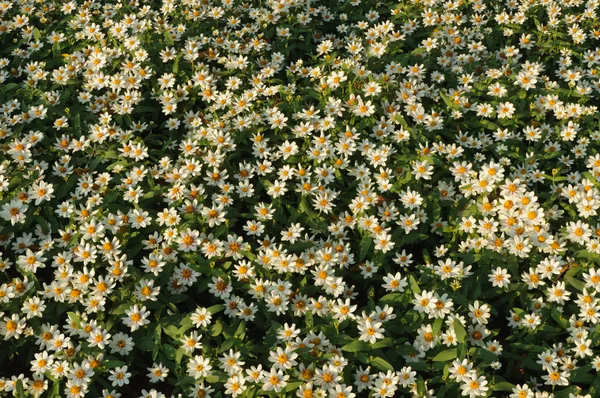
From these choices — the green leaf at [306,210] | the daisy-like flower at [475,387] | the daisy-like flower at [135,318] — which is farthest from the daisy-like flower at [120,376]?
the daisy-like flower at [475,387]

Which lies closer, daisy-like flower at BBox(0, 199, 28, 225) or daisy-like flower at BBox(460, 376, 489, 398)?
daisy-like flower at BBox(460, 376, 489, 398)

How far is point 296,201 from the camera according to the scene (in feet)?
16.5

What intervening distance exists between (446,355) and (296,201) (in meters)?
1.82

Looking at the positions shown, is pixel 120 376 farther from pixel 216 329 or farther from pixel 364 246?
pixel 364 246

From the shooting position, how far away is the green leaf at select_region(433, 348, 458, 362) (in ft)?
12.8

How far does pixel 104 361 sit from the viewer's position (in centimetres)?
393

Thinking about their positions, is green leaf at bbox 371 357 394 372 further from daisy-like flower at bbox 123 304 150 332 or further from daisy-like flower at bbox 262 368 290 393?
daisy-like flower at bbox 123 304 150 332

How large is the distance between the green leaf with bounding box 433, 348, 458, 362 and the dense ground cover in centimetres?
1

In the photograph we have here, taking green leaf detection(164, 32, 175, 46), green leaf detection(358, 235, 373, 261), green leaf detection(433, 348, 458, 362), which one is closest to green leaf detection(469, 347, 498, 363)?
green leaf detection(433, 348, 458, 362)

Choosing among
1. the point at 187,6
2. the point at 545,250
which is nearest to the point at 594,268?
the point at 545,250

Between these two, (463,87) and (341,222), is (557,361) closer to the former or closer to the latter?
(341,222)

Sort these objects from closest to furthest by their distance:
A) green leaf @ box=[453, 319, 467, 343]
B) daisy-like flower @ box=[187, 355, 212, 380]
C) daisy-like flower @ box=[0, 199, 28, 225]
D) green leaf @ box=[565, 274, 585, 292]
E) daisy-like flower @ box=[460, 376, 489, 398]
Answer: daisy-like flower @ box=[460, 376, 489, 398] < daisy-like flower @ box=[187, 355, 212, 380] < green leaf @ box=[453, 319, 467, 343] < green leaf @ box=[565, 274, 585, 292] < daisy-like flower @ box=[0, 199, 28, 225]

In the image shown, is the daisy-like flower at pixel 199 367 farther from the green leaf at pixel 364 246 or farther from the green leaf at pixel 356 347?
the green leaf at pixel 364 246

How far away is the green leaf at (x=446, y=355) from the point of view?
12.8 feet
